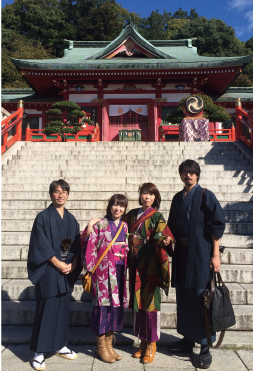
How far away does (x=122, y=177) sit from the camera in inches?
243

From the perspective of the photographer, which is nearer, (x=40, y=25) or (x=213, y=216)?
(x=213, y=216)

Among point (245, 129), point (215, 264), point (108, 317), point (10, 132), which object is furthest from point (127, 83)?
point (108, 317)

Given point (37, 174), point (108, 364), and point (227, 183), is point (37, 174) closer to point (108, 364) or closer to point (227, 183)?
Result: point (227, 183)

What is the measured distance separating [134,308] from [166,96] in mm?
13053

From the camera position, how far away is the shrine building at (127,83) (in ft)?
41.4

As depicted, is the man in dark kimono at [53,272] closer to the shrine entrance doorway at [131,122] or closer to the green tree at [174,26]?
the shrine entrance doorway at [131,122]

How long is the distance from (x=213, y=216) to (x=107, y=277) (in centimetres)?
110

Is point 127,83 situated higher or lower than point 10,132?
higher

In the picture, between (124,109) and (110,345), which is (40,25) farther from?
(110,345)

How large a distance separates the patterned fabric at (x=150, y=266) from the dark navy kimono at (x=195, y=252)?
0.18 metres

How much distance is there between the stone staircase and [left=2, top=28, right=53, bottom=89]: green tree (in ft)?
59.2

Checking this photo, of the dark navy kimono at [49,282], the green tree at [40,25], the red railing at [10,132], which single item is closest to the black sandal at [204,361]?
the dark navy kimono at [49,282]

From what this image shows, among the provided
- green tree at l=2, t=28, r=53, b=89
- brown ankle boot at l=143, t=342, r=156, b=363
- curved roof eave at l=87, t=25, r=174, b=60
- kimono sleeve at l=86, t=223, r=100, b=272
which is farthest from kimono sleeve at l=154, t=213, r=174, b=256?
green tree at l=2, t=28, r=53, b=89

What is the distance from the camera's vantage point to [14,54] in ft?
86.7
